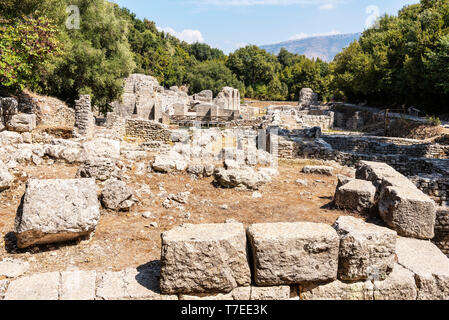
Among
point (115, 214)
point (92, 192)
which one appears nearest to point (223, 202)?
point (115, 214)

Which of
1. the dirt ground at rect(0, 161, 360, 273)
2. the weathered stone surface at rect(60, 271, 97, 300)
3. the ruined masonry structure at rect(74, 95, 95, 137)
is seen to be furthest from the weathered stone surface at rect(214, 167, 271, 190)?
the ruined masonry structure at rect(74, 95, 95, 137)

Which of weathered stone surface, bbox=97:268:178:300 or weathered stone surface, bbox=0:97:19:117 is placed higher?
weathered stone surface, bbox=0:97:19:117

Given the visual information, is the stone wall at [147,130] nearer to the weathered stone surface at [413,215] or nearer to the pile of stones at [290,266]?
the weathered stone surface at [413,215]

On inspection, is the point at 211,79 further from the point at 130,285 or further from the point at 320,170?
the point at 130,285

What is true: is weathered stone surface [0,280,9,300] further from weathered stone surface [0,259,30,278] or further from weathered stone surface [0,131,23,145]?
weathered stone surface [0,131,23,145]

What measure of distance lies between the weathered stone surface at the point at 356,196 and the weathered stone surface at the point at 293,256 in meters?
2.90

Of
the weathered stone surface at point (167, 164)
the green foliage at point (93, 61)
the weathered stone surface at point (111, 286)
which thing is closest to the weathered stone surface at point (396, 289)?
the weathered stone surface at point (111, 286)

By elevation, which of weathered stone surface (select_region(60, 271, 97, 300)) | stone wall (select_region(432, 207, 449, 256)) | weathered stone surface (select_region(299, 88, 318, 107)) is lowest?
stone wall (select_region(432, 207, 449, 256))

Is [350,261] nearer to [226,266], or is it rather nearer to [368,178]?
[226,266]

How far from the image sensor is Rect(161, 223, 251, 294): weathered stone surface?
12.2 feet

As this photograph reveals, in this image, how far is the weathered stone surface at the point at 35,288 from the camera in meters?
3.62

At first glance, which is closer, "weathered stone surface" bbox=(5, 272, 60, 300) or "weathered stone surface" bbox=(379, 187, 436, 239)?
"weathered stone surface" bbox=(5, 272, 60, 300)

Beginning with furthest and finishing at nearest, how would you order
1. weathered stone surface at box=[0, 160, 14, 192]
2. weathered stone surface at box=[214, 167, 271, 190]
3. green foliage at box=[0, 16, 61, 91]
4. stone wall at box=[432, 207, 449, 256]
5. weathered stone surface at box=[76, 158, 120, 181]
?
green foliage at box=[0, 16, 61, 91] → weathered stone surface at box=[214, 167, 271, 190] → weathered stone surface at box=[76, 158, 120, 181] → stone wall at box=[432, 207, 449, 256] → weathered stone surface at box=[0, 160, 14, 192]

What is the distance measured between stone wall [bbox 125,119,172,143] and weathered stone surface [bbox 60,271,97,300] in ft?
50.3
